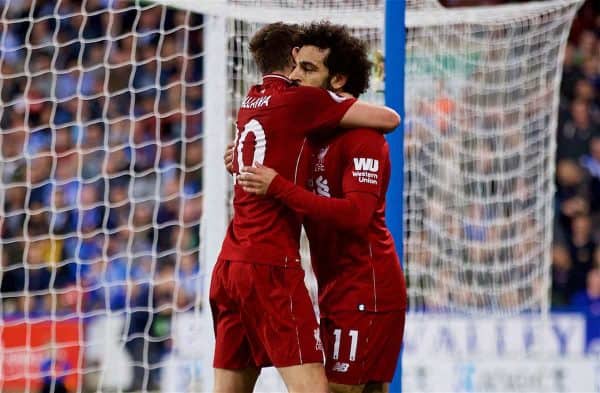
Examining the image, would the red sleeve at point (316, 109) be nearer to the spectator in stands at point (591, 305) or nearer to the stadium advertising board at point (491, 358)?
the stadium advertising board at point (491, 358)

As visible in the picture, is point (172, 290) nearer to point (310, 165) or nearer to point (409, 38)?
point (409, 38)

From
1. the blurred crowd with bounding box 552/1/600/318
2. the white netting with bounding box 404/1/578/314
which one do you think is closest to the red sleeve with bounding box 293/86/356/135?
the white netting with bounding box 404/1/578/314

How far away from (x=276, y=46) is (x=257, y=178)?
48cm

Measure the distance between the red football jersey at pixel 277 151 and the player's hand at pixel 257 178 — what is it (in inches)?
2.1

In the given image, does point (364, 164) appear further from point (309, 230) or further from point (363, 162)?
point (309, 230)

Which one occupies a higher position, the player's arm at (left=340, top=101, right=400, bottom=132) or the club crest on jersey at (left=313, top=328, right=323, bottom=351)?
the player's arm at (left=340, top=101, right=400, bottom=132)

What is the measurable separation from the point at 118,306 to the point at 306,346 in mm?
3777

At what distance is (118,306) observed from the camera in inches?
286

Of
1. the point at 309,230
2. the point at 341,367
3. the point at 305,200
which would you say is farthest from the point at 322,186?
the point at 341,367

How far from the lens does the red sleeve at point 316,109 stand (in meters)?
3.72

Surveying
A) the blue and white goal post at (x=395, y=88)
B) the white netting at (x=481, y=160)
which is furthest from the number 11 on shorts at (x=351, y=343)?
the white netting at (x=481, y=160)

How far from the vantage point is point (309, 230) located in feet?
13.0

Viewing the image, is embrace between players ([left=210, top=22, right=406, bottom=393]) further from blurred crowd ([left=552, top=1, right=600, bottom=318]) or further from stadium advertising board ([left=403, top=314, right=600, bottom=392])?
blurred crowd ([left=552, top=1, right=600, bottom=318])

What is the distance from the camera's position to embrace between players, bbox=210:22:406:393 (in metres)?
3.68
